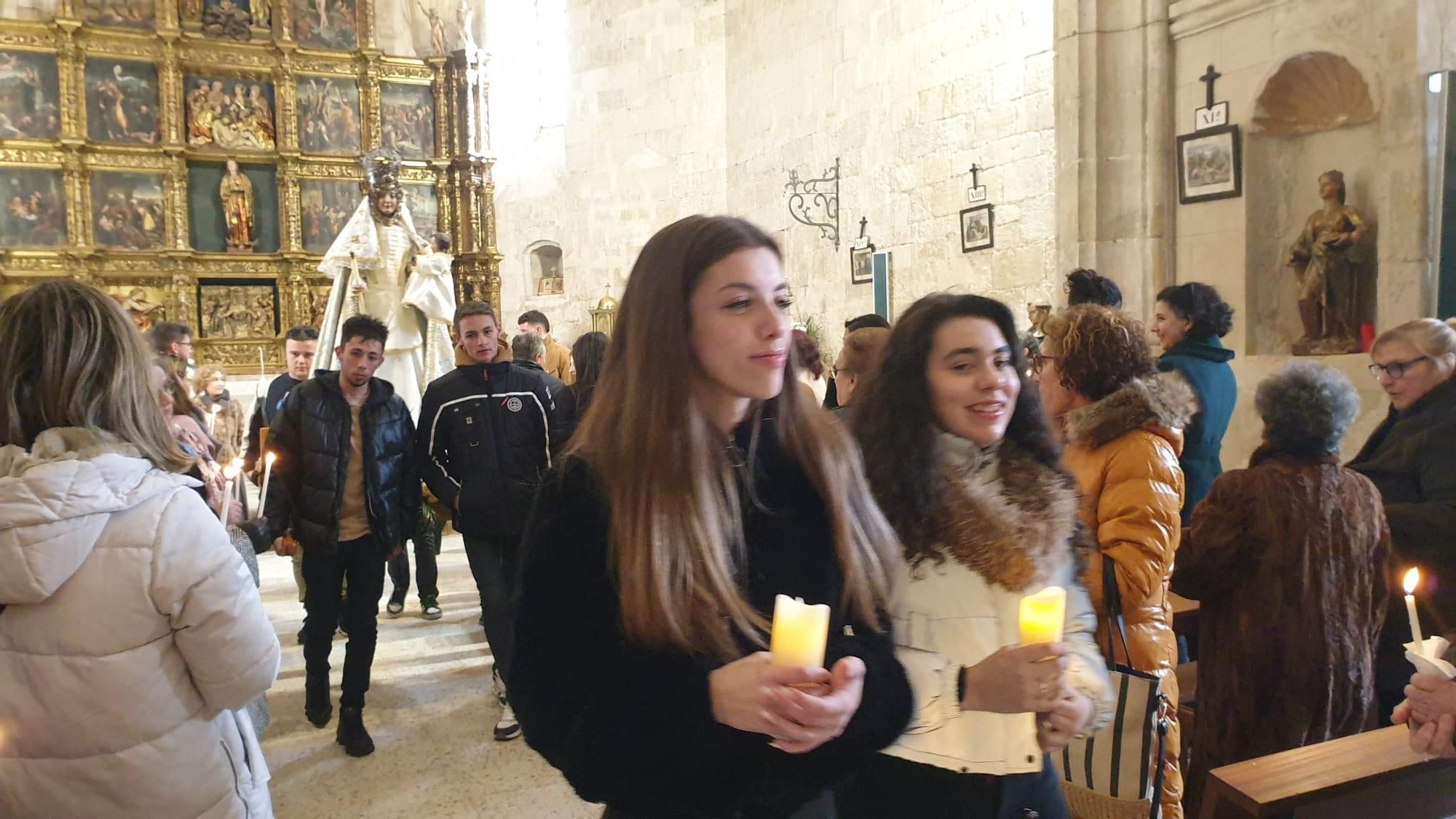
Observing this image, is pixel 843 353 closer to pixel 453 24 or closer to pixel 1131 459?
pixel 1131 459

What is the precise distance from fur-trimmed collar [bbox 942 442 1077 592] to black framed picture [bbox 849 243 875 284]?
8.19 meters

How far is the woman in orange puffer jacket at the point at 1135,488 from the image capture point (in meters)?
2.14

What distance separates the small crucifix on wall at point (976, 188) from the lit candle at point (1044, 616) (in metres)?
7.46

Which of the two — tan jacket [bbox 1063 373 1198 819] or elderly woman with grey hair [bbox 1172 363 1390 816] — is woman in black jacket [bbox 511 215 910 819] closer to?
tan jacket [bbox 1063 373 1198 819]

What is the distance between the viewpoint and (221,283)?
11234 mm

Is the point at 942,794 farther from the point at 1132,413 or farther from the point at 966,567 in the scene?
→ the point at 1132,413

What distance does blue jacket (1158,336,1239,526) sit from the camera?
3607 mm

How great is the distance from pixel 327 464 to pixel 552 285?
33.5 ft

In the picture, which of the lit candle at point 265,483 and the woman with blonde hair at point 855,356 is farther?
the woman with blonde hair at point 855,356

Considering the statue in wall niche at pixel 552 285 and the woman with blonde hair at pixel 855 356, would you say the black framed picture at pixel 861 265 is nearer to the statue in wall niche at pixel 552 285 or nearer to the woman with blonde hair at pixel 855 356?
the statue in wall niche at pixel 552 285

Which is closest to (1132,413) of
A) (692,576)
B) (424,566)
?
(692,576)

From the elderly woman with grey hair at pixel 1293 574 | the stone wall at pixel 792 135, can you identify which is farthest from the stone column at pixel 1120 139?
the elderly woman with grey hair at pixel 1293 574

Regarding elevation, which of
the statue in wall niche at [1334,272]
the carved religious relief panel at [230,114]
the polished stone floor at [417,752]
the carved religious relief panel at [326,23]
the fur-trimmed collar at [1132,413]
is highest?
the carved religious relief panel at [326,23]

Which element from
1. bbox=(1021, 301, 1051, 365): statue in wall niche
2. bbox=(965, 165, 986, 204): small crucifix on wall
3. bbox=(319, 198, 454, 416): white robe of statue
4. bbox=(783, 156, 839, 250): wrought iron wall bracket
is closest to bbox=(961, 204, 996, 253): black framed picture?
bbox=(965, 165, 986, 204): small crucifix on wall
